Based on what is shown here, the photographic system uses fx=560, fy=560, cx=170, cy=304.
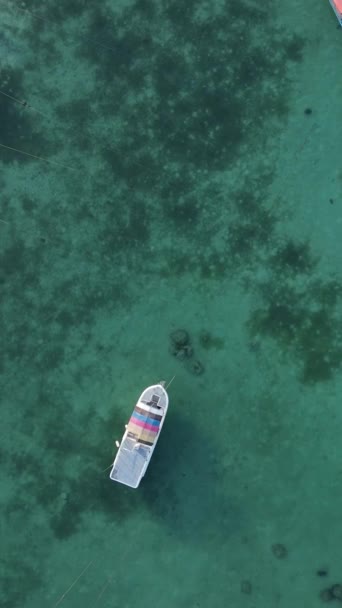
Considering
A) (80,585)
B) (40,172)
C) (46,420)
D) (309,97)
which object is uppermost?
(309,97)

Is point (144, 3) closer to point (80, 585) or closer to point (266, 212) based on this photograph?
point (266, 212)

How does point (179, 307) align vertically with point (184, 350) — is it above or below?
above

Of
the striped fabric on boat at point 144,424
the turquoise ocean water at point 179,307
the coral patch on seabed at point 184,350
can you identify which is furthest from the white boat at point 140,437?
the coral patch on seabed at point 184,350

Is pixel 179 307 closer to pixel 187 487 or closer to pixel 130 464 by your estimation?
pixel 130 464

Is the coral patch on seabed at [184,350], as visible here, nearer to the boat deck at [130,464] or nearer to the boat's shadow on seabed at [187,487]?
the boat's shadow on seabed at [187,487]

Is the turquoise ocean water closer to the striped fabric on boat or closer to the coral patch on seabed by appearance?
the coral patch on seabed

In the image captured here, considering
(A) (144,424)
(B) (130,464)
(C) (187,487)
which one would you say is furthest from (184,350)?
(C) (187,487)

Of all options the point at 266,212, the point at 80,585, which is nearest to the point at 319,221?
the point at 266,212
